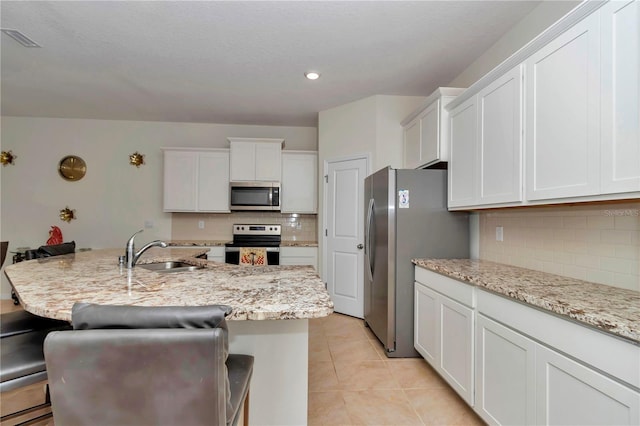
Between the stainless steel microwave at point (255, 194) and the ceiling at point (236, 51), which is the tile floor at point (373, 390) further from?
the ceiling at point (236, 51)

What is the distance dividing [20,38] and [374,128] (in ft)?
11.0

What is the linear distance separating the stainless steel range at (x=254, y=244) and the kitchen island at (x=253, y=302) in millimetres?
2470

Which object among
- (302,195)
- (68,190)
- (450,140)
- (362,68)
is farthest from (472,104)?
(68,190)

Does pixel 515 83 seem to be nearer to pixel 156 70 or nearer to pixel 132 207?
pixel 156 70

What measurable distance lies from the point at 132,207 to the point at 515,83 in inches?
199

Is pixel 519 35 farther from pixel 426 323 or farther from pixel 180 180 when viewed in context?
pixel 180 180

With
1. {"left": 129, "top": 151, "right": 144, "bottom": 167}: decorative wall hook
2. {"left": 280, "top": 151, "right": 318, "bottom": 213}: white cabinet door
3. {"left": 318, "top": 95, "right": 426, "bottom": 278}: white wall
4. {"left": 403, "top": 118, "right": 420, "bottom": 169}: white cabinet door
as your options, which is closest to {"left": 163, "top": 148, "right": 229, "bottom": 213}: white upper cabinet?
{"left": 129, "top": 151, "right": 144, "bottom": 167}: decorative wall hook

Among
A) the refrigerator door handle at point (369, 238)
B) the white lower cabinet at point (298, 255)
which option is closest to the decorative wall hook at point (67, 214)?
the white lower cabinet at point (298, 255)

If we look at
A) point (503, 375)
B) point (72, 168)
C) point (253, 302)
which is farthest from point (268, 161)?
point (503, 375)

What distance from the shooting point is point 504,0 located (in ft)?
6.72

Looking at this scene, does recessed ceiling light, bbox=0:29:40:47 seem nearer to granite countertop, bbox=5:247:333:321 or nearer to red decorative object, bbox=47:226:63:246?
granite countertop, bbox=5:247:333:321

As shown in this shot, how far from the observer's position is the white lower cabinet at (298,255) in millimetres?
4180

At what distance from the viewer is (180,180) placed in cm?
443

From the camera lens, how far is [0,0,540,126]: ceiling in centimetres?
217
